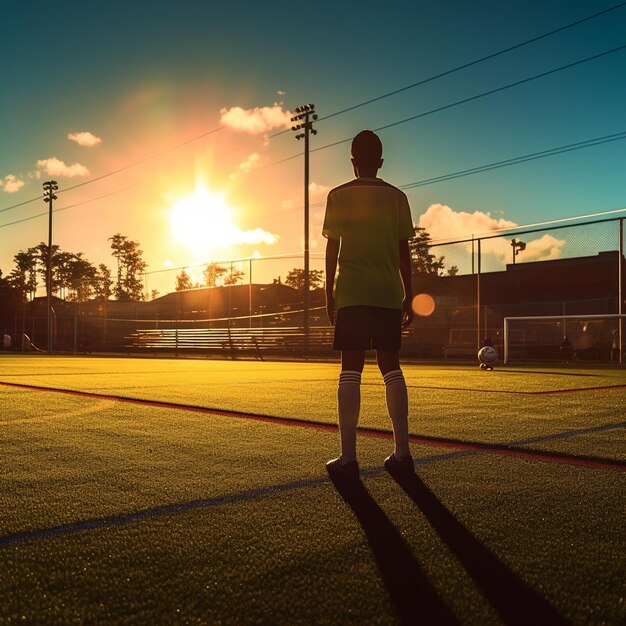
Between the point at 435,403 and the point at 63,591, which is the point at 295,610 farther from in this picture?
the point at 435,403

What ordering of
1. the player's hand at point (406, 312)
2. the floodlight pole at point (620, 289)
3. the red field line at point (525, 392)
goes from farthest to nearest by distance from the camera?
the floodlight pole at point (620, 289) → the red field line at point (525, 392) → the player's hand at point (406, 312)

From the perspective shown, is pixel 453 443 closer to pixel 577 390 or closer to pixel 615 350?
pixel 577 390

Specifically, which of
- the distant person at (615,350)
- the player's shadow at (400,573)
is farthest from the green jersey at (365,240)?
the distant person at (615,350)

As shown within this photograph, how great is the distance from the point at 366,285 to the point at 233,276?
3459cm

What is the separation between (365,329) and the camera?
3.28 metres

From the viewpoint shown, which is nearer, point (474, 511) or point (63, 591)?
point (63, 591)

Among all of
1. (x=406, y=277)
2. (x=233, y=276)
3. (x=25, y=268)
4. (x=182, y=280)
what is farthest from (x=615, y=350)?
(x=25, y=268)

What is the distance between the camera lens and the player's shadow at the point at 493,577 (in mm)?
1580

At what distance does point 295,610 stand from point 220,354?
106 feet

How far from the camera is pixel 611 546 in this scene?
2.08 meters

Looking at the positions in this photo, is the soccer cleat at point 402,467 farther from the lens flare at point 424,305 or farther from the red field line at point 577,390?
the lens flare at point 424,305

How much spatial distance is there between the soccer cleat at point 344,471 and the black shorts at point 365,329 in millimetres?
587

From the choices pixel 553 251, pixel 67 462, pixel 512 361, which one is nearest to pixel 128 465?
pixel 67 462

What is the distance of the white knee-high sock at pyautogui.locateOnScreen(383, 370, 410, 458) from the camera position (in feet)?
10.7
